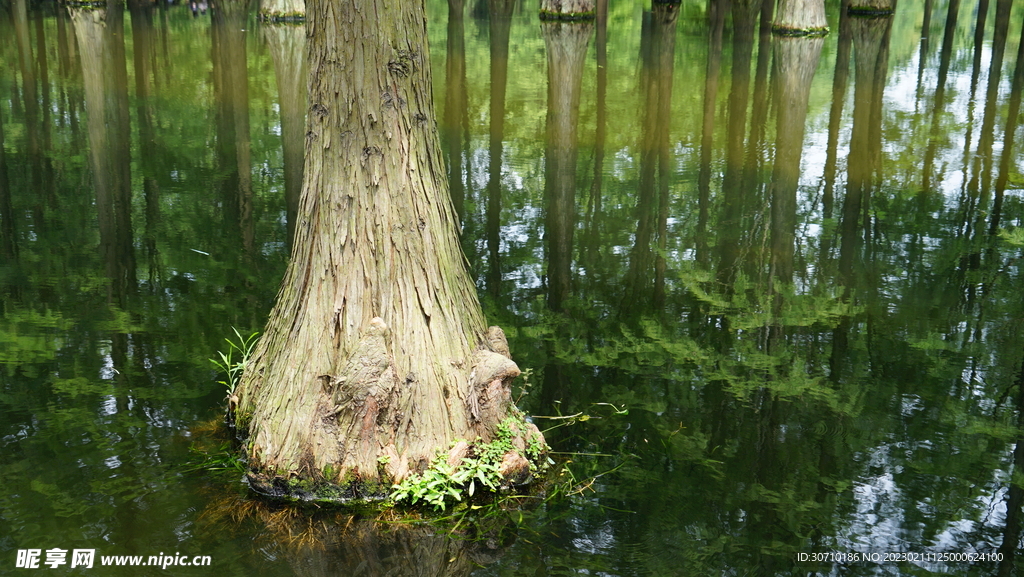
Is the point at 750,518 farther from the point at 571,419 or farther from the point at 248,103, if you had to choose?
the point at 248,103

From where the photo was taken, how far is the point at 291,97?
16.8m

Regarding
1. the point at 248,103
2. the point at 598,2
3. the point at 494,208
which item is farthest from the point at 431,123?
the point at 598,2

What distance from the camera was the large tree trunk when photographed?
192 inches

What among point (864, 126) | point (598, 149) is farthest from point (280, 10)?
point (864, 126)

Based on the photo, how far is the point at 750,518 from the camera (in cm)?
496

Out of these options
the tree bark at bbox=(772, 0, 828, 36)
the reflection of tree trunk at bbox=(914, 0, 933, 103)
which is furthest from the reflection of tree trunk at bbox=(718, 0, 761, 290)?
the reflection of tree trunk at bbox=(914, 0, 933, 103)

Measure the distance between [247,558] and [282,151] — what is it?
10003mm

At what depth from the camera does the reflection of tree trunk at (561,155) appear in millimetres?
9227

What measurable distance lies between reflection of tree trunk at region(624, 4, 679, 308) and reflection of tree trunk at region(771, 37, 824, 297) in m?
1.30

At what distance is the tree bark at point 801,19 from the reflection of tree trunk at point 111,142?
1838 cm

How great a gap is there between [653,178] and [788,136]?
11.7 feet

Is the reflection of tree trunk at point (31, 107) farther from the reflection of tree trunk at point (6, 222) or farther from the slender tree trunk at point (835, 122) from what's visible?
Answer: the slender tree trunk at point (835, 122)

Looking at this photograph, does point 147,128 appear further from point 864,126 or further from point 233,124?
point 864,126

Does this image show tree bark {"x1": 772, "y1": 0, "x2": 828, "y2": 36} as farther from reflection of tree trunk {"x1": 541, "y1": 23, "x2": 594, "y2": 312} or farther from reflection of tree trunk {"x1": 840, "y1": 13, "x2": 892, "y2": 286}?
reflection of tree trunk {"x1": 541, "y1": 23, "x2": 594, "y2": 312}
